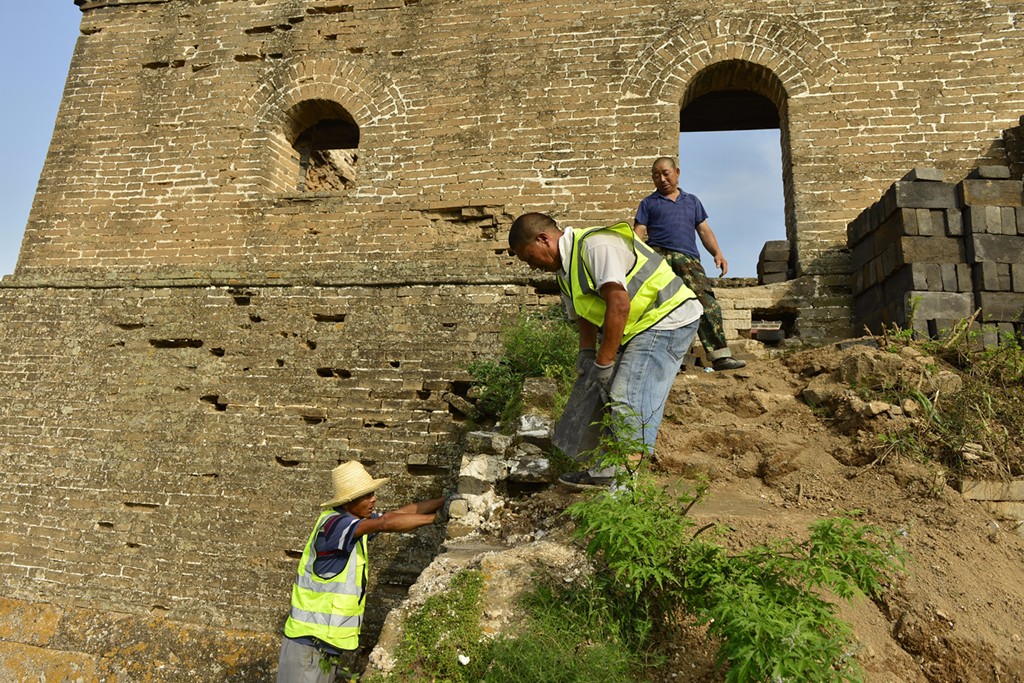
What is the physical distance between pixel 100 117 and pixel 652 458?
765cm

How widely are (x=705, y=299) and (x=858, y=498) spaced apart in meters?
2.12

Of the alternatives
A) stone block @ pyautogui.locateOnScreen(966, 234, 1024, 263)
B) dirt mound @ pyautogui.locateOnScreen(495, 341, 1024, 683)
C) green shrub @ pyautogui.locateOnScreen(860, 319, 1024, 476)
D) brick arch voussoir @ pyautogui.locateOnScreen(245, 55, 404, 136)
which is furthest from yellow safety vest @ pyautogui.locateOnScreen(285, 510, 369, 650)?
brick arch voussoir @ pyautogui.locateOnScreen(245, 55, 404, 136)

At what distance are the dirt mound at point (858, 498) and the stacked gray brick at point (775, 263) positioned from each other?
4.65 feet

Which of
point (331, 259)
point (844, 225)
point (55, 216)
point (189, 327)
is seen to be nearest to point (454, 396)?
point (331, 259)

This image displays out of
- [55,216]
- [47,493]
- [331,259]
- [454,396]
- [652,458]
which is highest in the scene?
[55,216]

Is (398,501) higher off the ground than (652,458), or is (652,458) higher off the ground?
(652,458)

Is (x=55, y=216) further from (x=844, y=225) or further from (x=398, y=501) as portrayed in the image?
(x=844, y=225)

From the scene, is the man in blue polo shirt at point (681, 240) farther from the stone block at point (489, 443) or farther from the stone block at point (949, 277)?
the stone block at point (489, 443)

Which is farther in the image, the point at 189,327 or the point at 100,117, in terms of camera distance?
the point at 100,117

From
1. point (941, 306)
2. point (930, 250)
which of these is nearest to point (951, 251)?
point (930, 250)

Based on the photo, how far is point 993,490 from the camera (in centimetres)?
388

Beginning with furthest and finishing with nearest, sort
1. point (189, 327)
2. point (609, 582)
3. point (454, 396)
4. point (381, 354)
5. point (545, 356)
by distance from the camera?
point (189, 327) < point (381, 354) < point (454, 396) < point (545, 356) < point (609, 582)

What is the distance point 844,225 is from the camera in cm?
679

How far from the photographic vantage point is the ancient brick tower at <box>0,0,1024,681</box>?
6.21m
